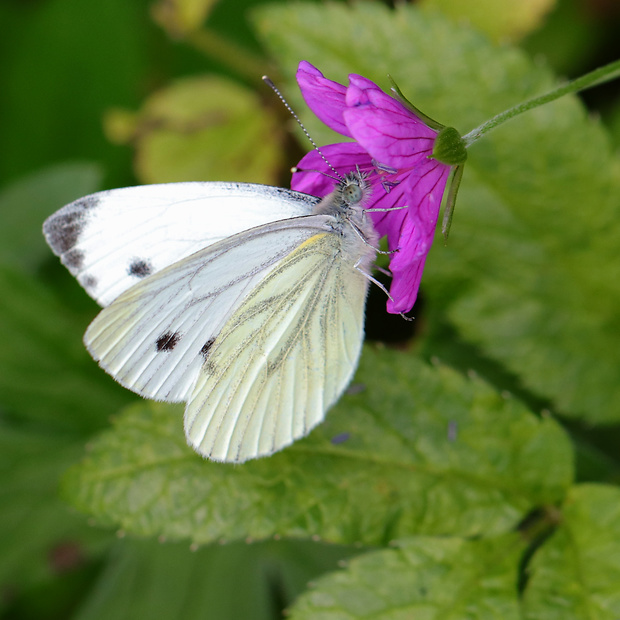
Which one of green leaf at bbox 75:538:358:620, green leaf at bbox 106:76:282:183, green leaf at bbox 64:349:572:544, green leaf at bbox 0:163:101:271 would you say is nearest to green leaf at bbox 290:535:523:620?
green leaf at bbox 64:349:572:544

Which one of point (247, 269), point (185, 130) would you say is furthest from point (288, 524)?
point (185, 130)

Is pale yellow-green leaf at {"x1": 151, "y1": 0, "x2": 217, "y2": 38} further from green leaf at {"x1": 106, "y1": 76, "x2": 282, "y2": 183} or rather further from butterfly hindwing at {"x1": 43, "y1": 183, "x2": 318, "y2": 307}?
butterfly hindwing at {"x1": 43, "y1": 183, "x2": 318, "y2": 307}

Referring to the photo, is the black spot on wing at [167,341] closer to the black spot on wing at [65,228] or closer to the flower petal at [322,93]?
the black spot on wing at [65,228]

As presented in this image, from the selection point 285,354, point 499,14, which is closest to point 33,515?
point 285,354

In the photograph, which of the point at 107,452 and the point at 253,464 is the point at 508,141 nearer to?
the point at 253,464

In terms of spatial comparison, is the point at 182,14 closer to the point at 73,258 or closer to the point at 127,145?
the point at 127,145

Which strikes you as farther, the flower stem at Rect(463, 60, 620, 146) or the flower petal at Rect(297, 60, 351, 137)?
the flower petal at Rect(297, 60, 351, 137)
